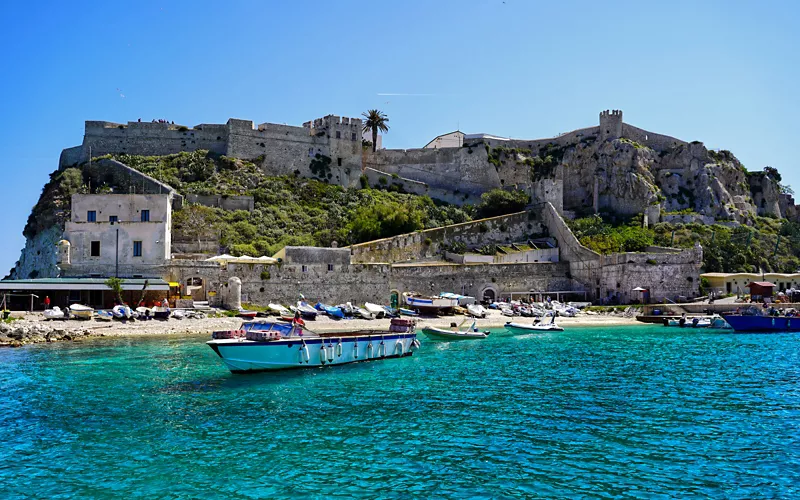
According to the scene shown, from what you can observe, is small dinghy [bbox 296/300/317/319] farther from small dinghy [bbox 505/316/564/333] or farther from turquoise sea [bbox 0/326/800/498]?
turquoise sea [bbox 0/326/800/498]

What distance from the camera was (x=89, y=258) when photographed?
33406 mm

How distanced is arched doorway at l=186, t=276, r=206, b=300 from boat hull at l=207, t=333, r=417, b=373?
14708 mm

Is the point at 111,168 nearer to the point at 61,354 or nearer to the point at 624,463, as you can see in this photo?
Answer: the point at 61,354

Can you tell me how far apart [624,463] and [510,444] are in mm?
1956

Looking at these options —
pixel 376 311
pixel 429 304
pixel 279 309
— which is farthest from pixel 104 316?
pixel 429 304

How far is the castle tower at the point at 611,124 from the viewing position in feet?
193

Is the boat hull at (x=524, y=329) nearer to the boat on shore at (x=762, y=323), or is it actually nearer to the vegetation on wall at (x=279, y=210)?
the boat on shore at (x=762, y=323)

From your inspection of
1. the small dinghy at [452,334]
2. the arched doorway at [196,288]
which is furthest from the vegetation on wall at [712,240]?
the arched doorway at [196,288]

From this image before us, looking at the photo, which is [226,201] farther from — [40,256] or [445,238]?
[445,238]

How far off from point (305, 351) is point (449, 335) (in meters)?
10.2

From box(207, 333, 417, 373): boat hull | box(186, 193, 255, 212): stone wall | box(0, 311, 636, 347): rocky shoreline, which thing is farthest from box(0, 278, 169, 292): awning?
box(186, 193, 255, 212): stone wall

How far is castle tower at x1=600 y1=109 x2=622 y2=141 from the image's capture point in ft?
193

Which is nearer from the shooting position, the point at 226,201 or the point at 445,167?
the point at 226,201

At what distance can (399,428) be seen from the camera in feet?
40.6
